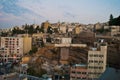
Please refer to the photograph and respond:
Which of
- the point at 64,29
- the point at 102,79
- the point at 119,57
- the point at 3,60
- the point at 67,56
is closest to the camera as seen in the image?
the point at 102,79

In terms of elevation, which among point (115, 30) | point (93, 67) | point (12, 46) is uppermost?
point (115, 30)

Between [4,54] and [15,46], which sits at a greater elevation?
[15,46]

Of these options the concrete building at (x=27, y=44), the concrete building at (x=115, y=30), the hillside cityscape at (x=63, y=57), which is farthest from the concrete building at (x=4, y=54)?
the concrete building at (x=115, y=30)

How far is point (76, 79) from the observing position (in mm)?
17203

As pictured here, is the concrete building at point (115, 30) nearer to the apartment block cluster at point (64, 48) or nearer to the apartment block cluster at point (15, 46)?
the apartment block cluster at point (64, 48)

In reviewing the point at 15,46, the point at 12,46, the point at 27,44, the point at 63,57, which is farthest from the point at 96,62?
the point at 12,46

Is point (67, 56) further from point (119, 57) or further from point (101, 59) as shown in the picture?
point (101, 59)

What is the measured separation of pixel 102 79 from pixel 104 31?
1319 inches

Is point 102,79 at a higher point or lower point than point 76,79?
higher

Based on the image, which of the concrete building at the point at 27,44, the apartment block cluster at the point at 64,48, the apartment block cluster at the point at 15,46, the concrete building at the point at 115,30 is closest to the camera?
the apartment block cluster at the point at 64,48

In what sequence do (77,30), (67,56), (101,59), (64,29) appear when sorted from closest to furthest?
(101,59)
(67,56)
(77,30)
(64,29)

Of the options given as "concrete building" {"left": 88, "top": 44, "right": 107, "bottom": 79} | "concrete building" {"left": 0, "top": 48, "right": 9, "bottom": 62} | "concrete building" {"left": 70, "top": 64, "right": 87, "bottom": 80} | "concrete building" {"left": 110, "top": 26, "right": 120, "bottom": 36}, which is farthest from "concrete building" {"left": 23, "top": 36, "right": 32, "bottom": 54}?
"concrete building" {"left": 88, "top": 44, "right": 107, "bottom": 79}

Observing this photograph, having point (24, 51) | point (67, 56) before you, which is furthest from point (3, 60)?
point (67, 56)

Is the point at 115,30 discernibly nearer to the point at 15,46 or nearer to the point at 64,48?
the point at 64,48
